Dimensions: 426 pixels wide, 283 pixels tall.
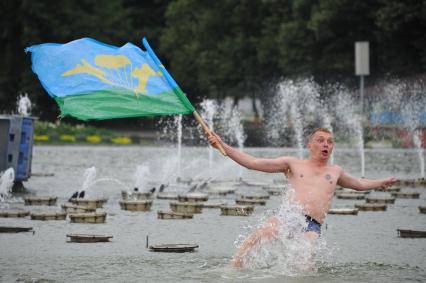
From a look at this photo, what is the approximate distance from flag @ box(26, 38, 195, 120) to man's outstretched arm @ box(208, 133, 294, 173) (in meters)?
1.08

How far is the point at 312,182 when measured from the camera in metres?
12.3

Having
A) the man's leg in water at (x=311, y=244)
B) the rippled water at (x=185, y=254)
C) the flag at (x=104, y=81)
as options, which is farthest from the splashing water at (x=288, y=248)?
the flag at (x=104, y=81)

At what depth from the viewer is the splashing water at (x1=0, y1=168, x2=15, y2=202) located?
2124 cm

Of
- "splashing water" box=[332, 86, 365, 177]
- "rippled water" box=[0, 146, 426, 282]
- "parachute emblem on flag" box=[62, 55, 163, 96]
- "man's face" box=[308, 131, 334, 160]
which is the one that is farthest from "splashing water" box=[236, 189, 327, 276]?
"splashing water" box=[332, 86, 365, 177]

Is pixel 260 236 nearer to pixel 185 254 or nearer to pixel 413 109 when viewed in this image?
pixel 185 254

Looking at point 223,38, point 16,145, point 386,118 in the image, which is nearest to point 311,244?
point 16,145

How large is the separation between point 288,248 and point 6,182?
→ 10.6 metres

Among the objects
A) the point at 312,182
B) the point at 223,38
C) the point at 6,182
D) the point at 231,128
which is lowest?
the point at 312,182

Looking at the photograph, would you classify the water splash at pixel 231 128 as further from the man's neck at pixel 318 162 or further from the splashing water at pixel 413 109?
the man's neck at pixel 318 162

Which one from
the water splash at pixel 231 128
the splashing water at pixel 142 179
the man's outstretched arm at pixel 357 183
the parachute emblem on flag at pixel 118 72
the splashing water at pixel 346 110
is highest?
the splashing water at pixel 346 110

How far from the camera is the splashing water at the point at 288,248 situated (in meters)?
12.0

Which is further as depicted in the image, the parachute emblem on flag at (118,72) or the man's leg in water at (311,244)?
the parachute emblem on flag at (118,72)

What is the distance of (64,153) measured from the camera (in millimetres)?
39750

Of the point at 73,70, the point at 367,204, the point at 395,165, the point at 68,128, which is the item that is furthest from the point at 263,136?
the point at 73,70
